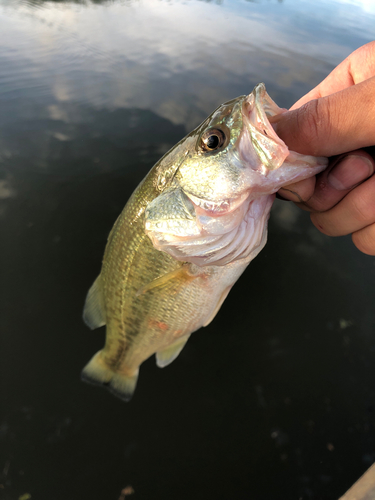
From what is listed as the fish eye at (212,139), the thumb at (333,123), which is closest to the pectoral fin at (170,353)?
the fish eye at (212,139)

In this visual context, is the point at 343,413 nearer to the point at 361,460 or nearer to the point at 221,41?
the point at 361,460

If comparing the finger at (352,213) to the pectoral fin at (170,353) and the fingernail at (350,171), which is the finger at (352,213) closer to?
the fingernail at (350,171)

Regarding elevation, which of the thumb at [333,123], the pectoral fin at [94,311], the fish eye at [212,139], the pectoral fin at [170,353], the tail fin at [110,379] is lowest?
the tail fin at [110,379]

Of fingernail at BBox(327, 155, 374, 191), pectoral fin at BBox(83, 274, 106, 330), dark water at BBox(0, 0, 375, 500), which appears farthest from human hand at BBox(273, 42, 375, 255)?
pectoral fin at BBox(83, 274, 106, 330)

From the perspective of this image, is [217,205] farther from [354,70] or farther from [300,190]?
[354,70]

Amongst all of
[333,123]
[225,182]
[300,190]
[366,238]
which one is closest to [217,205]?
[225,182]

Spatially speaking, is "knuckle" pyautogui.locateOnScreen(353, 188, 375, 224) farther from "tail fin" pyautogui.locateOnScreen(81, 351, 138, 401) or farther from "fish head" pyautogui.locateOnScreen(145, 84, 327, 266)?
"tail fin" pyautogui.locateOnScreen(81, 351, 138, 401)
